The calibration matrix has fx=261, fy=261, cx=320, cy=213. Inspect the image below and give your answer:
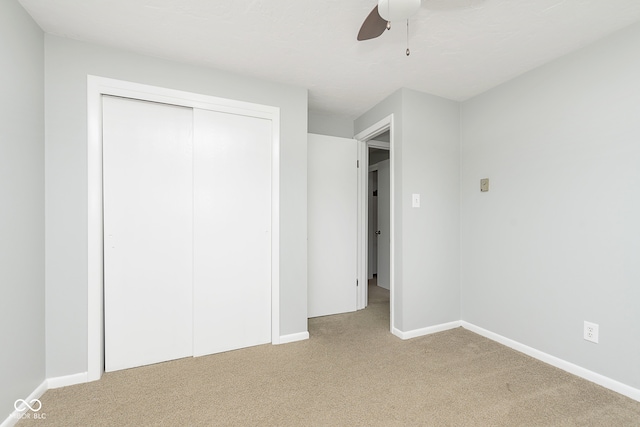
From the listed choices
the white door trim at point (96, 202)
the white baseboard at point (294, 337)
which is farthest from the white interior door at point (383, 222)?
the white door trim at point (96, 202)

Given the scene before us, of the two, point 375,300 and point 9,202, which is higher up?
point 9,202

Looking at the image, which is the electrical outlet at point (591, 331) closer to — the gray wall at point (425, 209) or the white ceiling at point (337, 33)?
the gray wall at point (425, 209)

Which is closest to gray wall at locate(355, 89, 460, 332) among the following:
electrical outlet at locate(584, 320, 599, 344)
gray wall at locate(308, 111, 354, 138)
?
gray wall at locate(308, 111, 354, 138)

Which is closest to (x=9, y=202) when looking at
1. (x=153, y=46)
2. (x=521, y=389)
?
(x=153, y=46)

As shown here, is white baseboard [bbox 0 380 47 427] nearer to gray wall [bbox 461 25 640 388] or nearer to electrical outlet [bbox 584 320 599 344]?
gray wall [bbox 461 25 640 388]

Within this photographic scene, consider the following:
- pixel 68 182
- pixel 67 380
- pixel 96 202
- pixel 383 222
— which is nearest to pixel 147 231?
pixel 96 202

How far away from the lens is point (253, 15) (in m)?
1.60

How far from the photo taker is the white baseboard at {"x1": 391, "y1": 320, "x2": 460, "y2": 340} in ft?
8.15

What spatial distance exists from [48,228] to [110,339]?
0.89 meters

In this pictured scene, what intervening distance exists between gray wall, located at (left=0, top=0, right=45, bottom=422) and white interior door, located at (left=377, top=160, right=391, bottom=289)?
396cm

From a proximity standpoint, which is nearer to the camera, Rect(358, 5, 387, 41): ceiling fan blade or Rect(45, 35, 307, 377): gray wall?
Rect(358, 5, 387, 41): ceiling fan blade

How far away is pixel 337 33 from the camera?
176 centimetres

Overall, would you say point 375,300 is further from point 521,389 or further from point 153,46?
point 153,46

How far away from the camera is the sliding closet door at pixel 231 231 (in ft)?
7.09
